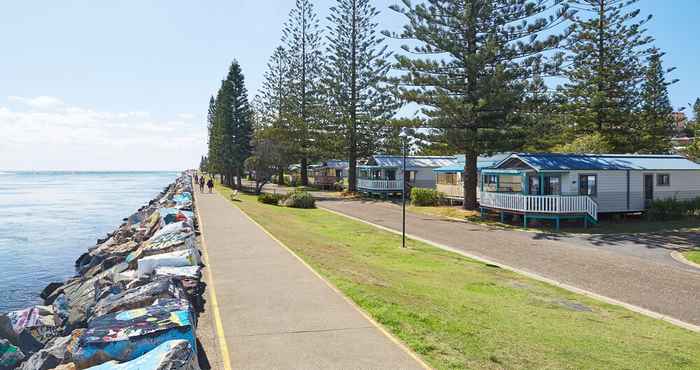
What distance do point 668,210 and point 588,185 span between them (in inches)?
193

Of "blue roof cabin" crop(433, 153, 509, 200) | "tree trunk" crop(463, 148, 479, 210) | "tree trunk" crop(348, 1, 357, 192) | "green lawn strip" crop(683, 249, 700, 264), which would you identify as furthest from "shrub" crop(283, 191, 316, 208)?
"green lawn strip" crop(683, 249, 700, 264)

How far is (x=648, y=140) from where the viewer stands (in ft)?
140

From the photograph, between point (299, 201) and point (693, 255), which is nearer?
point (693, 255)

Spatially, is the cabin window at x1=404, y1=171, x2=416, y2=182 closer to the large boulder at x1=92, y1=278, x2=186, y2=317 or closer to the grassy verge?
the grassy verge

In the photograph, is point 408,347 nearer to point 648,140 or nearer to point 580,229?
point 580,229

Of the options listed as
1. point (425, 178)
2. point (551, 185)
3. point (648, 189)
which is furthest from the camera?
point (425, 178)

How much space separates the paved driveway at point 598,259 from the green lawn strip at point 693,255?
21.8 inches

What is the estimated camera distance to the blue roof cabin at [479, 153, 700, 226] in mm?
23797

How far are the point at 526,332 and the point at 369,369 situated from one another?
351 cm

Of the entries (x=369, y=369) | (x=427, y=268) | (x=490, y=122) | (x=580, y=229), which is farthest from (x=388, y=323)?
(x=490, y=122)

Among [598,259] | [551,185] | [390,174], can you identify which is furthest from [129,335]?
[390,174]

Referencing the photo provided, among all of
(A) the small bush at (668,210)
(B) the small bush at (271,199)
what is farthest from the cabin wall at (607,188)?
(B) the small bush at (271,199)

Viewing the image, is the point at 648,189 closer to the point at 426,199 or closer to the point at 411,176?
the point at 426,199

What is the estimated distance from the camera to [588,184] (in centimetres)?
2492
